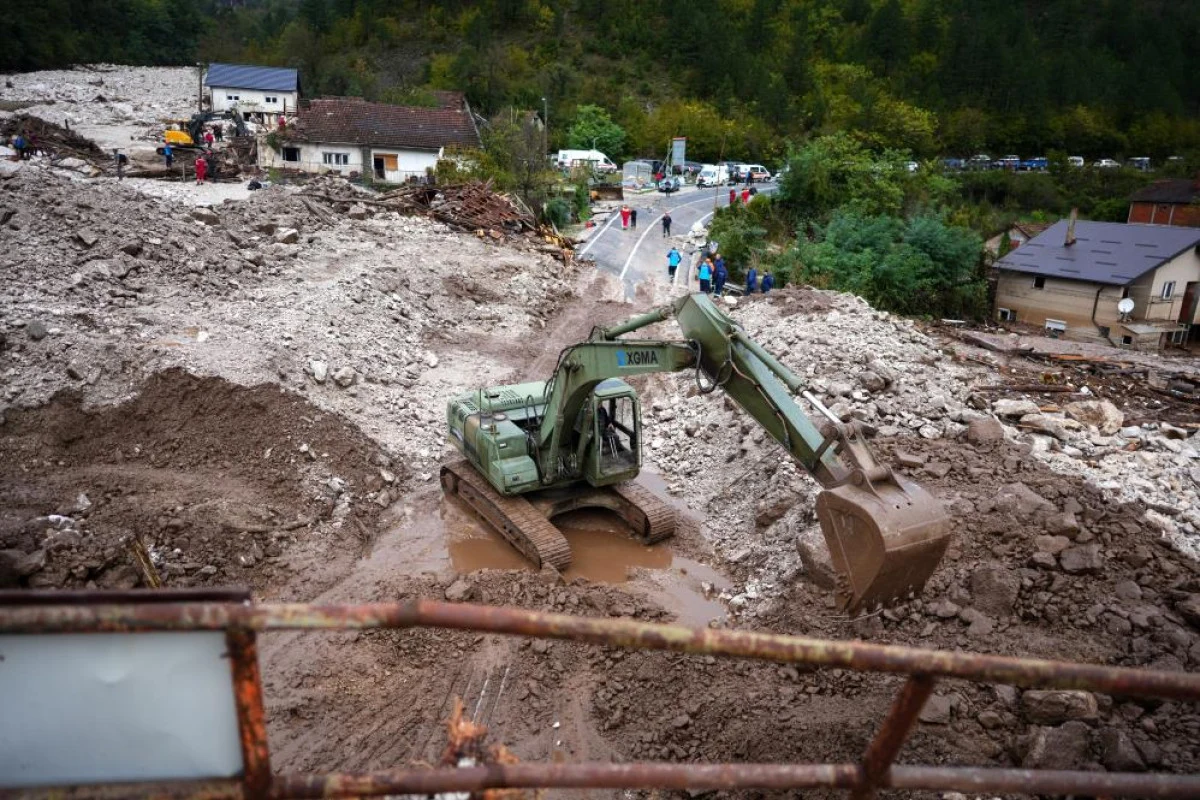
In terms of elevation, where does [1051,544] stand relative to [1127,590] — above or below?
above

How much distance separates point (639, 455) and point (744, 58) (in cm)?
7980

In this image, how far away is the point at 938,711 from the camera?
6.34 m

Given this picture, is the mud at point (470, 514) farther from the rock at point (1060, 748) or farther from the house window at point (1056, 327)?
the house window at point (1056, 327)

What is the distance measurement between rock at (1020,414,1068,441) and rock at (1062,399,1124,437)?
0.67 m

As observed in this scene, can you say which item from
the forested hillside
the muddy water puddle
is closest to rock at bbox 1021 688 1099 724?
the muddy water puddle

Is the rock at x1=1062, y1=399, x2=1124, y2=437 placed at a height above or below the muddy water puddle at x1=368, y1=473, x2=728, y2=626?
above

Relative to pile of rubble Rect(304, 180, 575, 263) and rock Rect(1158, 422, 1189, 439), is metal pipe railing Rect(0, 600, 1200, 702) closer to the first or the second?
rock Rect(1158, 422, 1189, 439)

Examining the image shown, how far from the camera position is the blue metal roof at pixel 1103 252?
29.1m

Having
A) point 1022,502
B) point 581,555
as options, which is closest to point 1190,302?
point 1022,502

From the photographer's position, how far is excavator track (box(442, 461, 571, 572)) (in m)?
10.2

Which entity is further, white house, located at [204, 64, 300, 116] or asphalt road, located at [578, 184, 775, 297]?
white house, located at [204, 64, 300, 116]

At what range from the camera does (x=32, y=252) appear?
1468 cm

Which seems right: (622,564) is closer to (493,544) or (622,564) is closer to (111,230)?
(493,544)

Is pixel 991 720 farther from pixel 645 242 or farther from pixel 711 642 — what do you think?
pixel 645 242
